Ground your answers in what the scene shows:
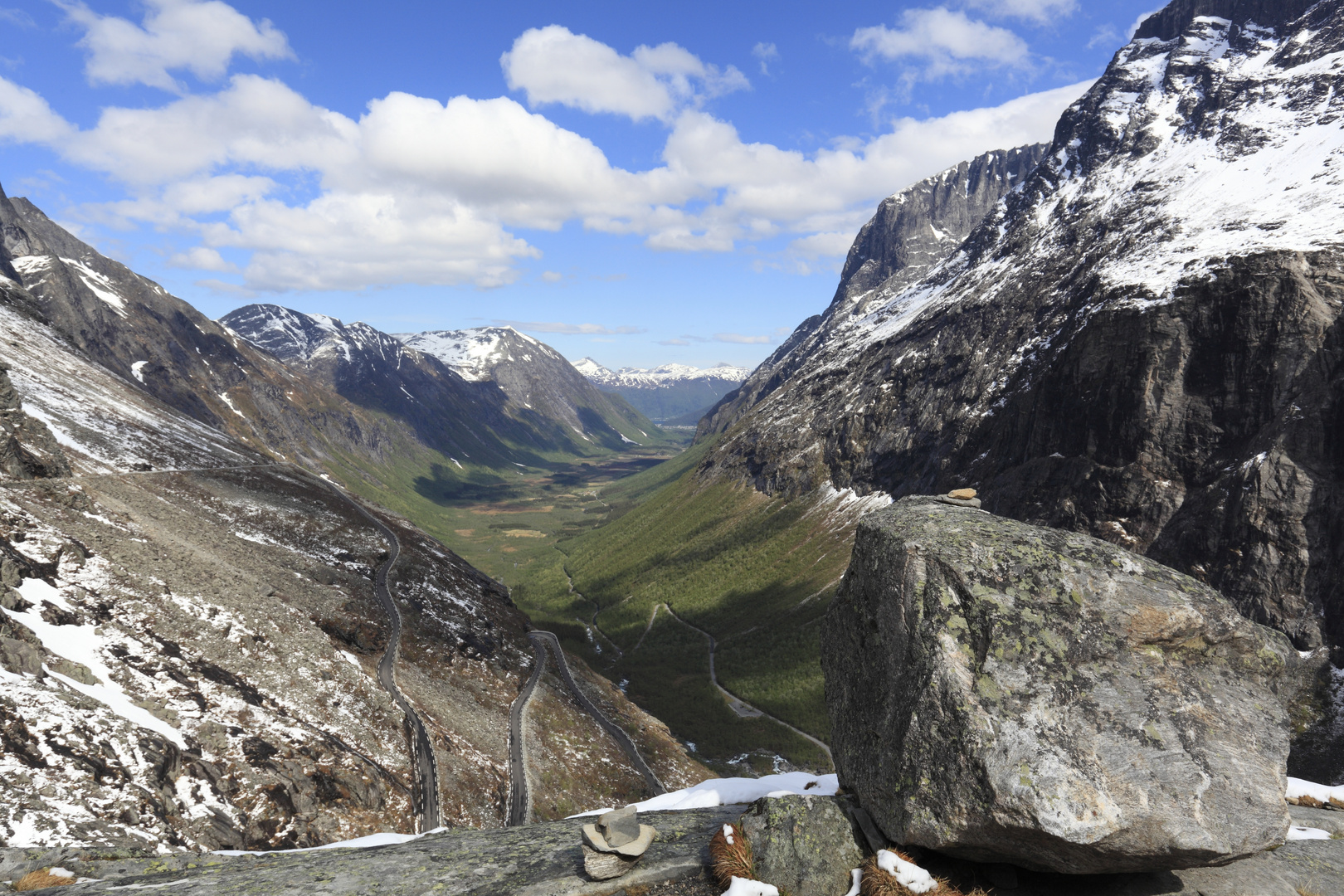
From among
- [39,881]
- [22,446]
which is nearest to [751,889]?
[39,881]

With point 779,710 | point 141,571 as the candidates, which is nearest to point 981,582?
point 141,571

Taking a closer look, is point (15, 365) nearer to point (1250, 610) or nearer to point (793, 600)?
point (793, 600)

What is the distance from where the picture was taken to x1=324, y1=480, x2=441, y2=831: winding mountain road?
4269 centimetres

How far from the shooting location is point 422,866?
13164mm

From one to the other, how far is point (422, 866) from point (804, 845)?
8516mm

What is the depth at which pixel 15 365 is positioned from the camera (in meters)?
103

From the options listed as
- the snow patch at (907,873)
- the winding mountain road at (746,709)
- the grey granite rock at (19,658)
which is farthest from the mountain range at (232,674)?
the winding mountain road at (746,709)

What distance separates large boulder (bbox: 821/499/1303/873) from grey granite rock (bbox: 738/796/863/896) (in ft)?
2.77

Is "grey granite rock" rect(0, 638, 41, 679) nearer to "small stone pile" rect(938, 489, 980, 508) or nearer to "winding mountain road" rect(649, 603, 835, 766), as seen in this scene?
"small stone pile" rect(938, 489, 980, 508)

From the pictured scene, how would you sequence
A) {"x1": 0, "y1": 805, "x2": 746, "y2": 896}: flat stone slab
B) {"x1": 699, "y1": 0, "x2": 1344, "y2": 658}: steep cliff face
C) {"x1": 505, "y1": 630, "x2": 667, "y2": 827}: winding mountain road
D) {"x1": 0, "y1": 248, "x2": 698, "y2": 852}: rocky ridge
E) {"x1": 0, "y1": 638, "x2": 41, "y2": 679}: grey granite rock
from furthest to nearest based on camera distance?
{"x1": 699, "y1": 0, "x2": 1344, "y2": 658}: steep cliff face, {"x1": 505, "y1": 630, "x2": 667, "y2": 827}: winding mountain road, {"x1": 0, "y1": 638, "x2": 41, "y2": 679}: grey granite rock, {"x1": 0, "y1": 248, "x2": 698, "y2": 852}: rocky ridge, {"x1": 0, "y1": 805, "x2": 746, "y2": 896}: flat stone slab

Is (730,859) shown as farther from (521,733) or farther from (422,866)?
(521,733)

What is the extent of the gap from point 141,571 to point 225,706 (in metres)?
18.5

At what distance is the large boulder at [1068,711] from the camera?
30.0 ft

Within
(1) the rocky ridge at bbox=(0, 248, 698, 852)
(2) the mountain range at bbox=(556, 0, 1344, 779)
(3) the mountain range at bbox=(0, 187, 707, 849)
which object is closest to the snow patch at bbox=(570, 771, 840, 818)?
(1) the rocky ridge at bbox=(0, 248, 698, 852)
